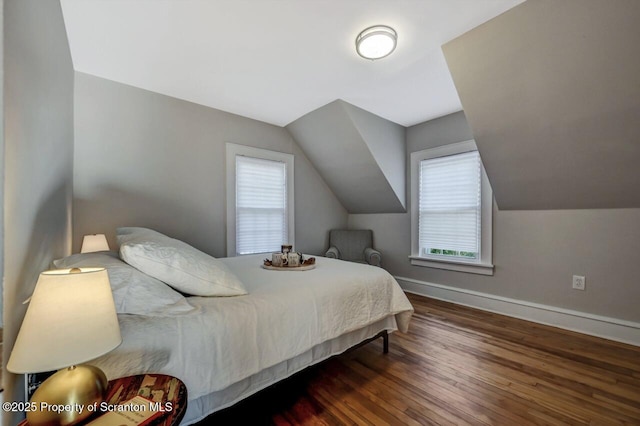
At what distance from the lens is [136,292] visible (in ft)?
3.70

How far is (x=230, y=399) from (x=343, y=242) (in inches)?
121

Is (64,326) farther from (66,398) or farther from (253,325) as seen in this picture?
(253,325)

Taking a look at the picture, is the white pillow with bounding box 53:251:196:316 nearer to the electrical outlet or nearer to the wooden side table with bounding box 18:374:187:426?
the wooden side table with bounding box 18:374:187:426

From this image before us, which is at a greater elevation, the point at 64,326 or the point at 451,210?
the point at 451,210

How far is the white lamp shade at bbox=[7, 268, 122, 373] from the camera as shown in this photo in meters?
0.62

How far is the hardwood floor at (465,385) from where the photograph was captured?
1.45m

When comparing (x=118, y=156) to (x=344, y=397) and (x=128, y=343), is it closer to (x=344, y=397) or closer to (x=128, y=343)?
(x=128, y=343)

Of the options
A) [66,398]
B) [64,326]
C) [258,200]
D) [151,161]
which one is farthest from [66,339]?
[258,200]

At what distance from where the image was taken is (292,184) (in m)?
3.81

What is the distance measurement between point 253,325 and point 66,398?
2.26ft

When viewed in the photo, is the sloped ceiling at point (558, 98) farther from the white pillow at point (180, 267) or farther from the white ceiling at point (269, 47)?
the white pillow at point (180, 267)

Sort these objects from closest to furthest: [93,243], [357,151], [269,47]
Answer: [269,47] < [93,243] < [357,151]

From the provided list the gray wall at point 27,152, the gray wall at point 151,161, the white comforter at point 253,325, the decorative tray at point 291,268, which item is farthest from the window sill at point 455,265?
the gray wall at point 27,152

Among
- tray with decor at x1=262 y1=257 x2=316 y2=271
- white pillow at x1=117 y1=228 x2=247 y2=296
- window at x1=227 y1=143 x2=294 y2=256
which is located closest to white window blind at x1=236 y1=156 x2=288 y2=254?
window at x1=227 y1=143 x2=294 y2=256
